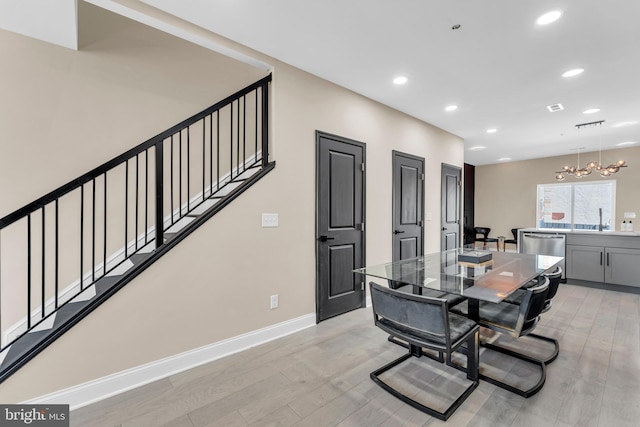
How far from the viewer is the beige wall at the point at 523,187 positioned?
21.4 ft

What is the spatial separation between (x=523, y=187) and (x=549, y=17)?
7.07 m

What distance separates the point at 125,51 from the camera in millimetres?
2771

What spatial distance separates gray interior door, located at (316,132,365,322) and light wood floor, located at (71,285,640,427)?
64 cm

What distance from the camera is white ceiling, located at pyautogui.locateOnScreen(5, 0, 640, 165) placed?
86.1 inches

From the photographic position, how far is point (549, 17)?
225 cm

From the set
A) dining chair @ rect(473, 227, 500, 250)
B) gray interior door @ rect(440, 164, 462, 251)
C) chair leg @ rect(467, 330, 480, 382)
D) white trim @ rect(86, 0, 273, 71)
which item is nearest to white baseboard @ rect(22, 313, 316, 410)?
chair leg @ rect(467, 330, 480, 382)

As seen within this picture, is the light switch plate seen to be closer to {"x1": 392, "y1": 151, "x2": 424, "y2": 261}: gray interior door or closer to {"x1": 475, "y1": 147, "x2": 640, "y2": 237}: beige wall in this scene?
{"x1": 392, "y1": 151, "x2": 424, "y2": 261}: gray interior door

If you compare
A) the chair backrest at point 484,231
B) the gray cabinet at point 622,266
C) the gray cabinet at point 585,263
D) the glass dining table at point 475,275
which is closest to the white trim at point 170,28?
the glass dining table at point 475,275

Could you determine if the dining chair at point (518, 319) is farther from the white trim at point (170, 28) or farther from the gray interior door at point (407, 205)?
the white trim at point (170, 28)

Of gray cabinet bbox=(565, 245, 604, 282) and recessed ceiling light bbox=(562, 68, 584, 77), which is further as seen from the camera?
gray cabinet bbox=(565, 245, 604, 282)

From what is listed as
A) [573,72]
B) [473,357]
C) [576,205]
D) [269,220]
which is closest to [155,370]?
[269,220]

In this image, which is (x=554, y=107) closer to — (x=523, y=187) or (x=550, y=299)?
(x=550, y=299)

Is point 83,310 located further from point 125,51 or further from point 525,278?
point 525,278

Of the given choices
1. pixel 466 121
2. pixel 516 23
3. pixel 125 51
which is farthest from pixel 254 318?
pixel 466 121
